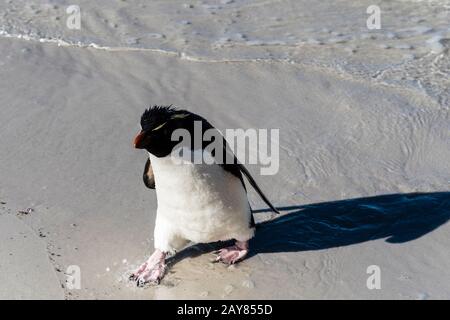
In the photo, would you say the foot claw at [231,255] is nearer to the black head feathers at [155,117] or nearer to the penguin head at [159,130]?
Result: the penguin head at [159,130]

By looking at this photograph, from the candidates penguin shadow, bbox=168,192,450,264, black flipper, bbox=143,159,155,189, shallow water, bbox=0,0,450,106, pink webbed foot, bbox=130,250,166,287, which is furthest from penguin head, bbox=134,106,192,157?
shallow water, bbox=0,0,450,106

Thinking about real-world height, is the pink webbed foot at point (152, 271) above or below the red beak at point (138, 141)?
below

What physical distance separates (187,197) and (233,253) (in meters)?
0.41

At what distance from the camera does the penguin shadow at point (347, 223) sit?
366 centimetres

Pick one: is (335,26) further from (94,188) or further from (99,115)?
(94,188)

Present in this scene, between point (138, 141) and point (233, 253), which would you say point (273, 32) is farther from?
point (138, 141)

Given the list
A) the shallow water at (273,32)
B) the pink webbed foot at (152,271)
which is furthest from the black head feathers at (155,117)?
the shallow water at (273,32)

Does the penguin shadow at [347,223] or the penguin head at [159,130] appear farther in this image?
the penguin shadow at [347,223]

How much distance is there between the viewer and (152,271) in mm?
3436

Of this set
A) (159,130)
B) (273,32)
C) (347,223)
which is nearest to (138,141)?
(159,130)

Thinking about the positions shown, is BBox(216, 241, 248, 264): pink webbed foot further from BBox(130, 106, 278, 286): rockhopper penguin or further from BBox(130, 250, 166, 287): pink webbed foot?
BBox(130, 250, 166, 287): pink webbed foot

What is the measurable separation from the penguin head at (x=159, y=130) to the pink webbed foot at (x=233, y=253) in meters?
0.63

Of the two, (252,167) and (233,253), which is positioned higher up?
(252,167)
